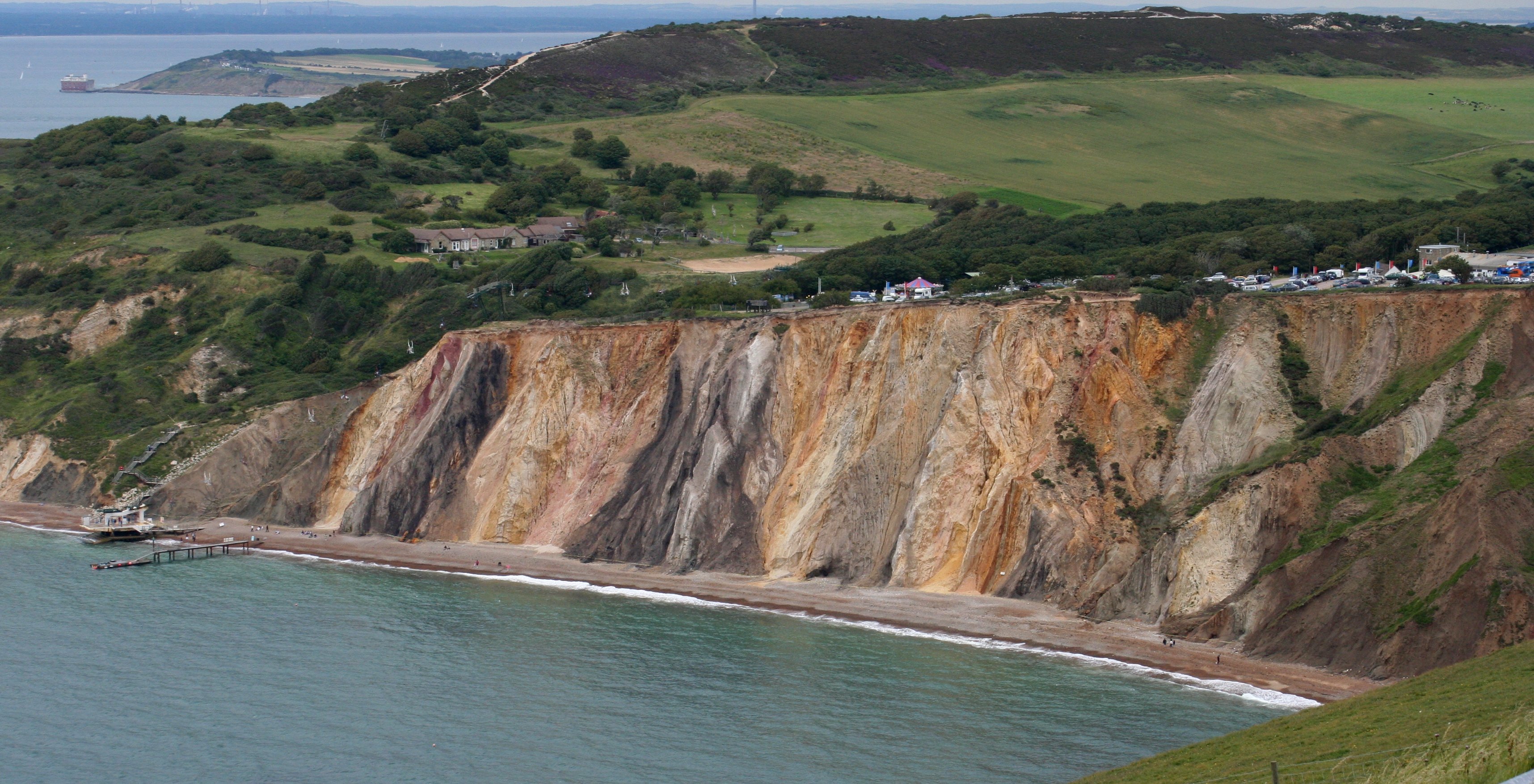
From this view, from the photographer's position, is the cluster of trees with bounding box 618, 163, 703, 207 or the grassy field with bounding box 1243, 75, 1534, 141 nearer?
the cluster of trees with bounding box 618, 163, 703, 207

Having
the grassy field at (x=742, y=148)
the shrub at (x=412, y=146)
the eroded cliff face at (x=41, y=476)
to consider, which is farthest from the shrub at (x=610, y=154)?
the eroded cliff face at (x=41, y=476)

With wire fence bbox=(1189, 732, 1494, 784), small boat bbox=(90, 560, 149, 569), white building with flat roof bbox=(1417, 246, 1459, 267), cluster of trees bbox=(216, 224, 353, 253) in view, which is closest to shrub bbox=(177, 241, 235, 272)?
cluster of trees bbox=(216, 224, 353, 253)

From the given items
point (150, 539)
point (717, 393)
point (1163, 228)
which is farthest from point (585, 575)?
point (1163, 228)

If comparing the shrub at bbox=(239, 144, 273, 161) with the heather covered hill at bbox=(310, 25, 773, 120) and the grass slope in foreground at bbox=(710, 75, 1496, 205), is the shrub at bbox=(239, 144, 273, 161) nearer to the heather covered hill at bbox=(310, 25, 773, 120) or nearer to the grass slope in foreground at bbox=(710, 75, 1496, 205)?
the heather covered hill at bbox=(310, 25, 773, 120)

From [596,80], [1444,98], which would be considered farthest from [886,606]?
[1444,98]

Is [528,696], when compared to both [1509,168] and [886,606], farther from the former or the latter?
[1509,168]

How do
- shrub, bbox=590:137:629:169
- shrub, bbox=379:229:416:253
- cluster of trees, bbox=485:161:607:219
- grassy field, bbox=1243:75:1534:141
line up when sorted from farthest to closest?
grassy field, bbox=1243:75:1534:141 → shrub, bbox=590:137:629:169 → cluster of trees, bbox=485:161:607:219 → shrub, bbox=379:229:416:253

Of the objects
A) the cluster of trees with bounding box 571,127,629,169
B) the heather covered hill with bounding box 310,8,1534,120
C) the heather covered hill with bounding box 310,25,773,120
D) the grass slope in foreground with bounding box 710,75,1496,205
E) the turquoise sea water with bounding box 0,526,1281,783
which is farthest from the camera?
the heather covered hill with bounding box 310,8,1534,120

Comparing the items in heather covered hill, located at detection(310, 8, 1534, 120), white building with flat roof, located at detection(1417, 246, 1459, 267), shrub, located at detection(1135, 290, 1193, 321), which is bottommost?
shrub, located at detection(1135, 290, 1193, 321)
